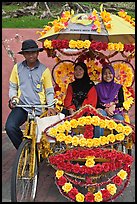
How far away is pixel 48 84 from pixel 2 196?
4.82 ft

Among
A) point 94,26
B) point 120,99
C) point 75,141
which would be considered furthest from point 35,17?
point 75,141

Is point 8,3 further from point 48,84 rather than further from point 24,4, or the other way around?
point 48,84

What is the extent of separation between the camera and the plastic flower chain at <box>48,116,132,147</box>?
4375 millimetres

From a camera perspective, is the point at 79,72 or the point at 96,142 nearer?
the point at 96,142

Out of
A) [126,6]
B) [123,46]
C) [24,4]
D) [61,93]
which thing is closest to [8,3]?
[24,4]

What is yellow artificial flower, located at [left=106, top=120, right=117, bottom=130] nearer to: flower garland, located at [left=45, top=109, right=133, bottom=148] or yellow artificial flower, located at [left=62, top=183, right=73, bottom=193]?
flower garland, located at [left=45, top=109, right=133, bottom=148]

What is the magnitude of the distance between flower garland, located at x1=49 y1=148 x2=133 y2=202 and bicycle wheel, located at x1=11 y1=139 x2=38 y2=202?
0.89 ft

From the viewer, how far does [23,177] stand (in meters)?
4.41

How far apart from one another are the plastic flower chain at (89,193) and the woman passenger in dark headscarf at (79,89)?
1197 millimetres

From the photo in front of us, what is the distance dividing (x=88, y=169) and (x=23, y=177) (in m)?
0.71

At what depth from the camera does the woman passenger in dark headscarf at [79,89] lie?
5457mm

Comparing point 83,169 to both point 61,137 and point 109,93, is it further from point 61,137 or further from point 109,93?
point 109,93

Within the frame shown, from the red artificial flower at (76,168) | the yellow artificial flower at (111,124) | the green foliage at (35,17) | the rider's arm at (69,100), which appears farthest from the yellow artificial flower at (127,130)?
the green foliage at (35,17)

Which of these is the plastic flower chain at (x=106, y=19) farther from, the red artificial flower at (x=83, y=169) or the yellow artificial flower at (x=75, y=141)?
the red artificial flower at (x=83, y=169)
